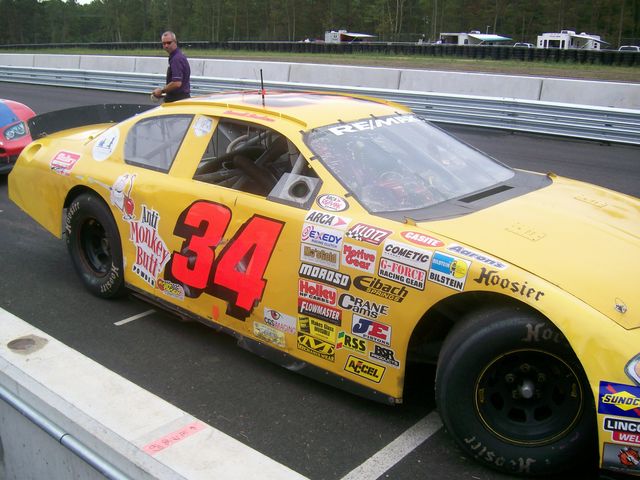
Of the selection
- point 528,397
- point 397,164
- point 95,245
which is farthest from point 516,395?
point 95,245

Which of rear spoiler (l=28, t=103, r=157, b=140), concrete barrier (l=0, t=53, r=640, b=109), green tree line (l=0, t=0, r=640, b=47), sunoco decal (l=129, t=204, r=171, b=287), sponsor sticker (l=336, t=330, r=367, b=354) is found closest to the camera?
sponsor sticker (l=336, t=330, r=367, b=354)

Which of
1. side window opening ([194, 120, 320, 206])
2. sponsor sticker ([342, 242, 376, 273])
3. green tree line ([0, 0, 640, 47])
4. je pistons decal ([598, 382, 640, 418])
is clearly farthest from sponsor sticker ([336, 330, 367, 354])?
green tree line ([0, 0, 640, 47])

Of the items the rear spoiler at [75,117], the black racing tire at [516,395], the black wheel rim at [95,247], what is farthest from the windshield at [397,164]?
the rear spoiler at [75,117]

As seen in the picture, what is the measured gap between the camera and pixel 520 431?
2.84 m

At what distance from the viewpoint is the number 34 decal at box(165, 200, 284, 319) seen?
361 centimetres

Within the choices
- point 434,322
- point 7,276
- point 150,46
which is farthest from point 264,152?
point 150,46

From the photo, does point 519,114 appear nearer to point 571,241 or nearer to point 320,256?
point 571,241

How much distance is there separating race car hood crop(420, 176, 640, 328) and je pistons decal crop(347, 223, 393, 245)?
0.72ft

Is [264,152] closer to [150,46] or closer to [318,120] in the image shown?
[318,120]

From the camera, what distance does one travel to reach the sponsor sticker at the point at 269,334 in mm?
3572

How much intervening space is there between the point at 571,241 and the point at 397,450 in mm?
1305

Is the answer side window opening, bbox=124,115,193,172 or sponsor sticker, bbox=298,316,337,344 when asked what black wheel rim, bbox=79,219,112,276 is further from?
sponsor sticker, bbox=298,316,337,344

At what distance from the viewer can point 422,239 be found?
121 inches

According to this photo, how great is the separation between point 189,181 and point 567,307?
2.47 m
